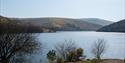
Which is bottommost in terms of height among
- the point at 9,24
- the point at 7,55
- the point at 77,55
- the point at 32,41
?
the point at 77,55

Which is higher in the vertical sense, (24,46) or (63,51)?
(24,46)

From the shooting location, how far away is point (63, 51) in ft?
188

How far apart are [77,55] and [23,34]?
28937 mm

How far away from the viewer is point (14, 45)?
95.1 ft

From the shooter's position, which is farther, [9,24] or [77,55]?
[77,55]

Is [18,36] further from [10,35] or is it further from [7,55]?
[7,55]

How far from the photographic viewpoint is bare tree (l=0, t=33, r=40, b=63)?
28.7 m

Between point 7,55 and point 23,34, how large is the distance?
3.43 metres

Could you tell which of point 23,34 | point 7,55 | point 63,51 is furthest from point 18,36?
point 63,51

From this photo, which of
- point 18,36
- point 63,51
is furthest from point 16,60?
point 63,51

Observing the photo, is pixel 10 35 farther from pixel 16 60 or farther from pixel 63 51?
pixel 63 51

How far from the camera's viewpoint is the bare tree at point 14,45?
28688 mm

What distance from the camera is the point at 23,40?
29.5 metres

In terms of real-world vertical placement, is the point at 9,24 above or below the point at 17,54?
above
